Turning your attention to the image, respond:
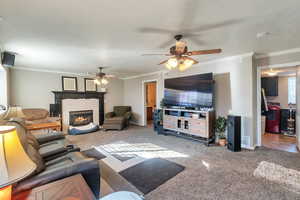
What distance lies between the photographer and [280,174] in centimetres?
231

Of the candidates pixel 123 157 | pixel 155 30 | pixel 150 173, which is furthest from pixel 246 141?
pixel 155 30

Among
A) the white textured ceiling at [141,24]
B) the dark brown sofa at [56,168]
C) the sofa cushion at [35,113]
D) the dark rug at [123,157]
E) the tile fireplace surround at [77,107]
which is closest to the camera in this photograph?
the dark brown sofa at [56,168]

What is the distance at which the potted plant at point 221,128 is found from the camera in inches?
148

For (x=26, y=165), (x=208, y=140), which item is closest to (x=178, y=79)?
(x=208, y=140)

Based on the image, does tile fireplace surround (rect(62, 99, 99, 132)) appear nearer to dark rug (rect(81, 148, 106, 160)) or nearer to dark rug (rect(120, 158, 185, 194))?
dark rug (rect(81, 148, 106, 160))

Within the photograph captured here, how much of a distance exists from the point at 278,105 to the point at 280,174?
12.5ft

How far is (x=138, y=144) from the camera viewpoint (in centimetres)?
394

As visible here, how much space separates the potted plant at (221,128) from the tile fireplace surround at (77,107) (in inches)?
195

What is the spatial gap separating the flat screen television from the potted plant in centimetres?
46

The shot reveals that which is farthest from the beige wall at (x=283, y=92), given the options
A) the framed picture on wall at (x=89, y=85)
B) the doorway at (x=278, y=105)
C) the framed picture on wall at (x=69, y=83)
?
the framed picture on wall at (x=69, y=83)

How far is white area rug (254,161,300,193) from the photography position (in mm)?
2059

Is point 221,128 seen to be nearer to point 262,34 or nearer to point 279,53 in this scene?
point 279,53

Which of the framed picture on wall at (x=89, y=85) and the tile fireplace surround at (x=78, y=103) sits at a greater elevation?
the framed picture on wall at (x=89, y=85)

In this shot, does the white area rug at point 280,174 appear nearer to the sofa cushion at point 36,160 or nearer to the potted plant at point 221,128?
the potted plant at point 221,128
